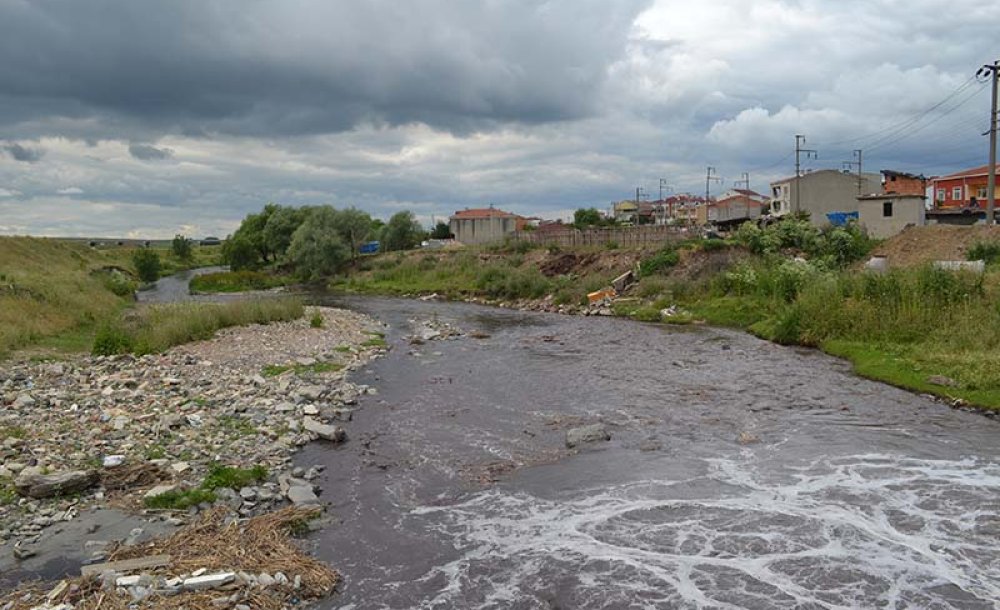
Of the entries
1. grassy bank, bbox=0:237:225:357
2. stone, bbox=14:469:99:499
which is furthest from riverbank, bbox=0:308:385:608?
grassy bank, bbox=0:237:225:357

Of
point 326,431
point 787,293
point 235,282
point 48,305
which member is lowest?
point 326,431

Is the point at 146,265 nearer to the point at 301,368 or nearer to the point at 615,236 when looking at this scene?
the point at 615,236

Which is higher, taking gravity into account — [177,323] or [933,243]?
[933,243]

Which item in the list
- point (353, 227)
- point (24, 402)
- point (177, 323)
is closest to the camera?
point (24, 402)

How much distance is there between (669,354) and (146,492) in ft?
71.6

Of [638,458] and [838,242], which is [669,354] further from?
[838,242]

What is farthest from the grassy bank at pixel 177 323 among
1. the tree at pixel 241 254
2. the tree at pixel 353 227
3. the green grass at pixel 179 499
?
the tree at pixel 241 254

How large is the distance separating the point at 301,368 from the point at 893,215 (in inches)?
1957

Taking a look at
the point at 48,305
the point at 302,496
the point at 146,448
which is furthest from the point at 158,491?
the point at 48,305

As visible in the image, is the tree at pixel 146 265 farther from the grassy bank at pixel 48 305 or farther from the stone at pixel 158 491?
the stone at pixel 158 491

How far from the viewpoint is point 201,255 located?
170m

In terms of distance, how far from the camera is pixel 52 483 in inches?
493

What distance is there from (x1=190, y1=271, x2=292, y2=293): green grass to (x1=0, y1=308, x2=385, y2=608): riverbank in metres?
58.5

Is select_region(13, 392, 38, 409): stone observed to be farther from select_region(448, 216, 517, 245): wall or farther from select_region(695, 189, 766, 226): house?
select_region(695, 189, 766, 226): house
